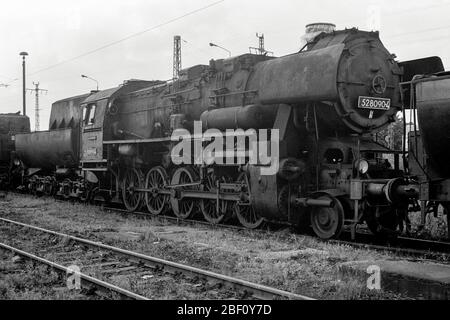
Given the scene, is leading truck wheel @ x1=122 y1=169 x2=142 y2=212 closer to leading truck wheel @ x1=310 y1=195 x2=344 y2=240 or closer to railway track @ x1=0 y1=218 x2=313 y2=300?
railway track @ x1=0 y1=218 x2=313 y2=300

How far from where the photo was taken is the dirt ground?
6.21 metres

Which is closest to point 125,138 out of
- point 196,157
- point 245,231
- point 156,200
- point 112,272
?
point 156,200

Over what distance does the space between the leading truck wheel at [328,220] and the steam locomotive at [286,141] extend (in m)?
0.02

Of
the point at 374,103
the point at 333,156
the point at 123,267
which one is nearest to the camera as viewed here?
the point at 123,267

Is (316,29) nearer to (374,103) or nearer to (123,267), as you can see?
(374,103)

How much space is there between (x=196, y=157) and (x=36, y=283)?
21.1ft

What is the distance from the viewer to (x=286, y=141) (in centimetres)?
1027

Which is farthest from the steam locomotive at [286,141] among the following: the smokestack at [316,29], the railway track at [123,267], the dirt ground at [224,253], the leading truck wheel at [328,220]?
the railway track at [123,267]

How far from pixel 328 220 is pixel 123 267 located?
13.1 feet

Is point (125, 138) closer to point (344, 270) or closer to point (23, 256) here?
point (23, 256)

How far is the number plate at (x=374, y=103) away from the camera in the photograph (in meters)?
9.58

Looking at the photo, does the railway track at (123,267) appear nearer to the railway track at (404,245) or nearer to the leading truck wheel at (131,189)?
the railway track at (404,245)

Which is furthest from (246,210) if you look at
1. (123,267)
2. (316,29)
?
(123,267)
